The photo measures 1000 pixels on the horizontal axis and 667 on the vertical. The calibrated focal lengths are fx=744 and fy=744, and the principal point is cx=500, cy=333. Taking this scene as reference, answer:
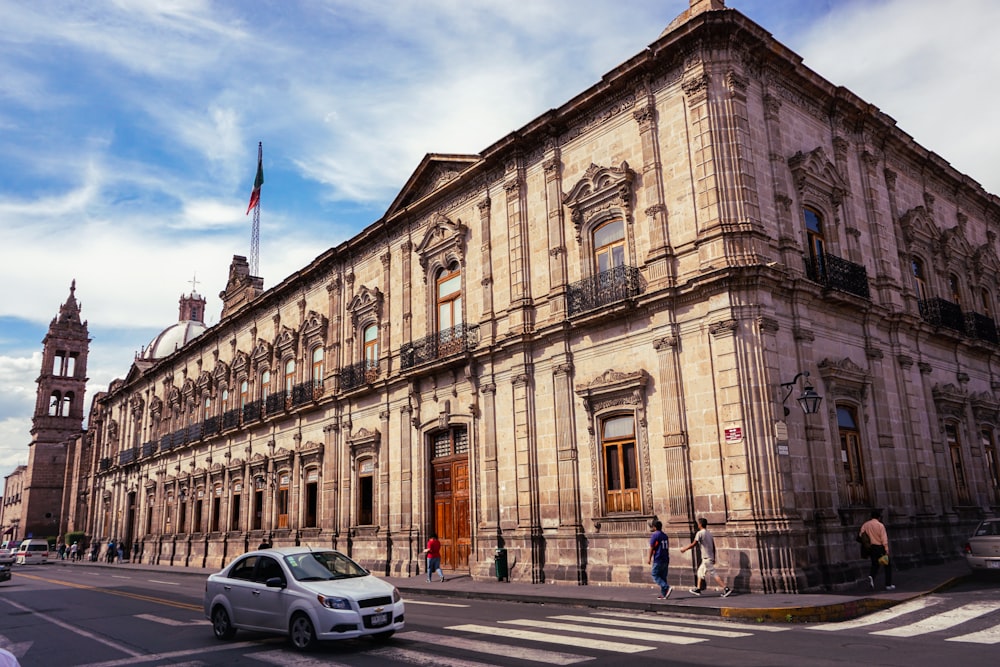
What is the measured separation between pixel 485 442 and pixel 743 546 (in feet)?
29.0

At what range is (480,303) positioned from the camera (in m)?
23.2

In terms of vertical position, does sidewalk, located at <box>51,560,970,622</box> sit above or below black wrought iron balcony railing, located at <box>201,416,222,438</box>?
below

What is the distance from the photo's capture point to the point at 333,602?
32.6 feet

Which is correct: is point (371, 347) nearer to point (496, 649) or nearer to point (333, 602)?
point (333, 602)

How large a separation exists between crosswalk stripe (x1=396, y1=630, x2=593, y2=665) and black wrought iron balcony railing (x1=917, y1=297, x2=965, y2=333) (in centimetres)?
1778

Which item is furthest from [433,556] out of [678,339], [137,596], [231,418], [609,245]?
[231,418]

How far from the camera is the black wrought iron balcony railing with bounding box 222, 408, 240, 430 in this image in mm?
37031

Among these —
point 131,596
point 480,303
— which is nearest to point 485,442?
point 480,303

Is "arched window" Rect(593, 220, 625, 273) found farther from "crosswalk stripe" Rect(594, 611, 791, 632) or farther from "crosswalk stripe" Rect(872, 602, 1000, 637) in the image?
"crosswalk stripe" Rect(872, 602, 1000, 637)

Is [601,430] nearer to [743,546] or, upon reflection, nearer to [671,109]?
[743,546]

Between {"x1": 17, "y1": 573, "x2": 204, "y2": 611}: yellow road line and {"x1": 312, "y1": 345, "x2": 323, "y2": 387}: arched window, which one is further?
{"x1": 312, "y1": 345, "x2": 323, "y2": 387}: arched window

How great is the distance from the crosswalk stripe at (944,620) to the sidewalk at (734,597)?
1.16 m

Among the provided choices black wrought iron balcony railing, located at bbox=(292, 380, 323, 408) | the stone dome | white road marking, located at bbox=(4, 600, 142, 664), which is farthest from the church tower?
white road marking, located at bbox=(4, 600, 142, 664)

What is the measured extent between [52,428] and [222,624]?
80.2m
